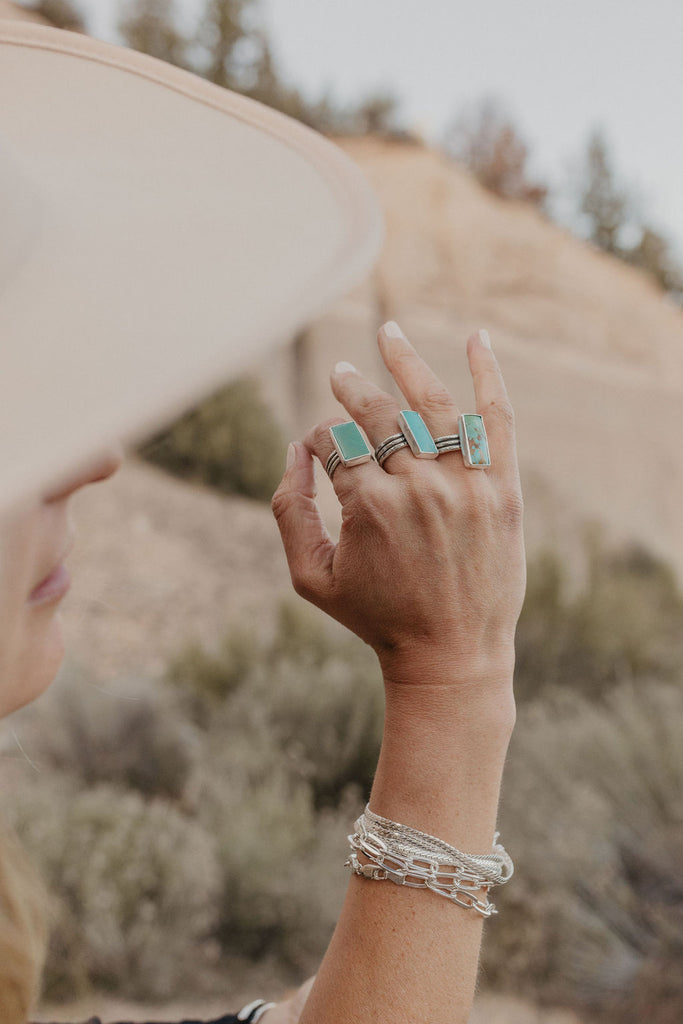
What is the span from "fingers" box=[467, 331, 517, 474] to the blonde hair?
1001mm

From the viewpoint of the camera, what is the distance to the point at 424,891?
0.92 m

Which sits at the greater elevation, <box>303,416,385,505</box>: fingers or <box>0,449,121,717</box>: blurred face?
<box>303,416,385,505</box>: fingers

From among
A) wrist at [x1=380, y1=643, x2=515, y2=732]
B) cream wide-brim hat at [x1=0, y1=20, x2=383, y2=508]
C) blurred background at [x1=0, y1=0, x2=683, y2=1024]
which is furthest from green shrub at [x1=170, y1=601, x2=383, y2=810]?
cream wide-brim hat at [x1=0, y1=20, x2=383, y2=508]

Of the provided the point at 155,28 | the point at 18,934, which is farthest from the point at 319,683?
the point at 155,28

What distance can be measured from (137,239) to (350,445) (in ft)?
1.10

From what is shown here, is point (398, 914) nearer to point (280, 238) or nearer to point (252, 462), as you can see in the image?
point (280, 238)

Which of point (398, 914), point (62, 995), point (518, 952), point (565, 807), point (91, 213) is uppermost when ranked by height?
point (91, 213)

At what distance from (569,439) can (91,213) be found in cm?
894

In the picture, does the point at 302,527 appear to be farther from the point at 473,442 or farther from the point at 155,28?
the point at 155,28

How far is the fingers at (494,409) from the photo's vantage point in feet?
3.27

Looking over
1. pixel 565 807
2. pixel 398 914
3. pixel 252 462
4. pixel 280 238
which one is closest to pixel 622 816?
pixel 565 807

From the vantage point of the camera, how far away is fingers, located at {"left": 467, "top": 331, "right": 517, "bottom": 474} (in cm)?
100

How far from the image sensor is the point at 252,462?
8289 millimetres

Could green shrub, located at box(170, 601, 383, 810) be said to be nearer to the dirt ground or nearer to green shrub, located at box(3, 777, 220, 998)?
green shrub, located at box(3, 777, 220, 998)
